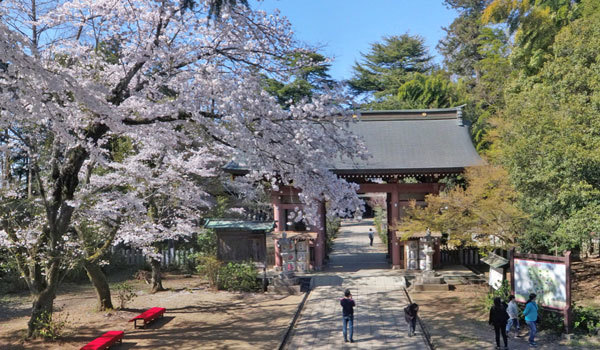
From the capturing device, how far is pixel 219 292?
15.2m

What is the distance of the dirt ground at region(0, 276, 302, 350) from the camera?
32.2 feet

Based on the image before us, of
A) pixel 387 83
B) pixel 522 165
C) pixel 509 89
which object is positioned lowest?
pixel 522 165

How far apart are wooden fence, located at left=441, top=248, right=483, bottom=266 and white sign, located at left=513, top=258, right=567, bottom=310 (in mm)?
8349

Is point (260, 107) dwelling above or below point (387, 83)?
below

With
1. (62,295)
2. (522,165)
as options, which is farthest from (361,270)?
(62,295)

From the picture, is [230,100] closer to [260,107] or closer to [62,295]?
[260,107]

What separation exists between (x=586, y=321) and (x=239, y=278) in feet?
33.3

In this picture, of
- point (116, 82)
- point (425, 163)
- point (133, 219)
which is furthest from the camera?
point (425, 163)

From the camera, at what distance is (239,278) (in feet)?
50.6

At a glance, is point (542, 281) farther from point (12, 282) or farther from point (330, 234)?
point (330, 234)

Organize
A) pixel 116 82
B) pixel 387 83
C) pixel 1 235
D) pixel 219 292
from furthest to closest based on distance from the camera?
pixel 387 83 < pixel 219 292 < pixel 1 235 < pixel 116 82

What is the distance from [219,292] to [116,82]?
28.2ft

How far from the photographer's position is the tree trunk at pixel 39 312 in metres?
9.70

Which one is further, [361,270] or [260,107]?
[361,270]
